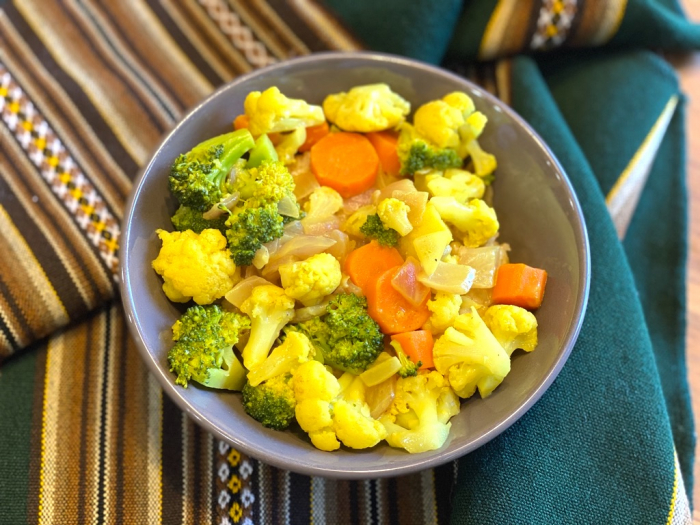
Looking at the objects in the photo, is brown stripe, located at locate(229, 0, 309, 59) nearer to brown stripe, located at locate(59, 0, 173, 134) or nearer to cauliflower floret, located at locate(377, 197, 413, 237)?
brown stripe, located at locate(59, 0, 173, 134)

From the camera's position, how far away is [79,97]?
1.76 m

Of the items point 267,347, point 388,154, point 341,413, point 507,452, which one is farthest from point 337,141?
point 507,452

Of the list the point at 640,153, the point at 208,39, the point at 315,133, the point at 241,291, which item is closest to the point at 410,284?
the point at 241,291

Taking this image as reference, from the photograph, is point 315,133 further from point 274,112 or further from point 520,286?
point 520,286

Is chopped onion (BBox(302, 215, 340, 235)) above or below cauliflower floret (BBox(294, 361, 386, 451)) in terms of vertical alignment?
above

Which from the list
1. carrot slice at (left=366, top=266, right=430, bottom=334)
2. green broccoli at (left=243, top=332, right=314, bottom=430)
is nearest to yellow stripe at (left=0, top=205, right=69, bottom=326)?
green broccoli at (left=243, top=332, right=314, bottom=430)

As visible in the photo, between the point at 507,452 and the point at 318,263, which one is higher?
the point at 318,263

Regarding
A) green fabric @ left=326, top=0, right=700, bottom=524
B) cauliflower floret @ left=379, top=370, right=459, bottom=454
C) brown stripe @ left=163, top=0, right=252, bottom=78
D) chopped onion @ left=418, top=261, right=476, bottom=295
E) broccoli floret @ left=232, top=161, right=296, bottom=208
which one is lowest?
green fabric @ left=326, top=0, right=700, bottom=524

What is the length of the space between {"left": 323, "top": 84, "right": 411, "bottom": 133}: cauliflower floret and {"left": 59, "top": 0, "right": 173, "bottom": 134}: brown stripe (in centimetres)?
56

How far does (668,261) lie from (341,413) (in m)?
1.29

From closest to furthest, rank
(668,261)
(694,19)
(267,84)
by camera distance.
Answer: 1. (267,84)
2. (668,261)
3. (694,19)

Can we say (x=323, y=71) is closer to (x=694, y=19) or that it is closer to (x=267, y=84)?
(x=267, y=84)

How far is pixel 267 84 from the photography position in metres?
1.52

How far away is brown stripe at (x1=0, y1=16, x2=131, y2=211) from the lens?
1679 mm
